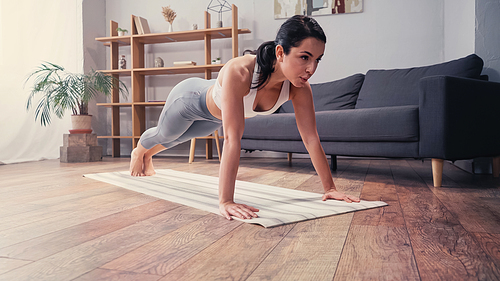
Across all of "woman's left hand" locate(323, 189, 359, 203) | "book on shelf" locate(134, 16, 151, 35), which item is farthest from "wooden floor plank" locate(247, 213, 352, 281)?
"book on shelf" locate(134, 16, 151, 35)

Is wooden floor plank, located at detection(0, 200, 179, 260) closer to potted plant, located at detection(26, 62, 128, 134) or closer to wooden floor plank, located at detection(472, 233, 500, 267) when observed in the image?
wooden floor plank, located at detection(472, 233, 500, 267)

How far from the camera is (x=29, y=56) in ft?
12.9

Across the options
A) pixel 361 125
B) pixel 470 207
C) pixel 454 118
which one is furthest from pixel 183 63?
pixel 470 207

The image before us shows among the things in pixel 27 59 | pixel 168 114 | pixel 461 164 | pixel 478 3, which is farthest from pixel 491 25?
pixel 27 59

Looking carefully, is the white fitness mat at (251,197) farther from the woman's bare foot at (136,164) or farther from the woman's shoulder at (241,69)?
the woman's shoulder at (241,69)

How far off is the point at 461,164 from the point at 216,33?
2.93 meters

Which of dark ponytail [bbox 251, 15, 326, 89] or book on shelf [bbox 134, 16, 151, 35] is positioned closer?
dark ponytail [bbox 251, 15, 326, 89]

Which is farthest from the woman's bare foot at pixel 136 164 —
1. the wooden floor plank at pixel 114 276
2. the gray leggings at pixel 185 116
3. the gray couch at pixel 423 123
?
the wooden floor plank at pixel 114 276

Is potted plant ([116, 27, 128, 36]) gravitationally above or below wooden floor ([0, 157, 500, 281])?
above

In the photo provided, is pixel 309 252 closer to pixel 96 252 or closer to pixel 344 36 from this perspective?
pixel 96 252

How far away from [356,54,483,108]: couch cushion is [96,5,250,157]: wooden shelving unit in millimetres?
1651

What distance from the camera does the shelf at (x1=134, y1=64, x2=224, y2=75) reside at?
13.5ft

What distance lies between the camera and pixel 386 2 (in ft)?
12.9

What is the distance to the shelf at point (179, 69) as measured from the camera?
4.11 meters
